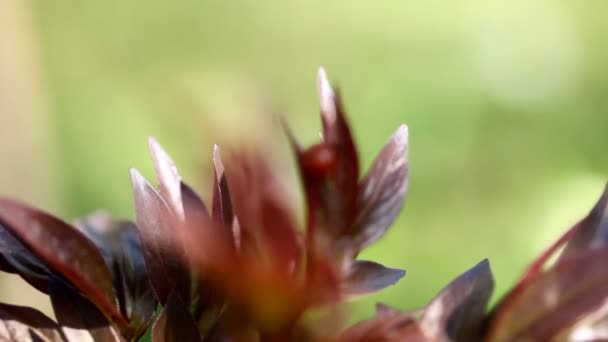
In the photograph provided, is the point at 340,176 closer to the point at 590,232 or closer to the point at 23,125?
the point at 590,232

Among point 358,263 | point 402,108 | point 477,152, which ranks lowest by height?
point 358,263

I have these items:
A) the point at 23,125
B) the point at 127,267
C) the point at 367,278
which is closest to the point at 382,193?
the point at 367,278

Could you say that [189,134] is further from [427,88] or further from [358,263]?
[427,88]

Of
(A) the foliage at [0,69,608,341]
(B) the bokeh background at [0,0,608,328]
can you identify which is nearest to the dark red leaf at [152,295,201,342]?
(A) the foliage at [0,69,608,341]

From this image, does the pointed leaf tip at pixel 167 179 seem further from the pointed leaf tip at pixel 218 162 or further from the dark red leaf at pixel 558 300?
the dark red leaf at pixel 558 300

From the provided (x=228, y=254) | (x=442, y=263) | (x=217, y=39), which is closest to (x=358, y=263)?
(x=228, y=254)

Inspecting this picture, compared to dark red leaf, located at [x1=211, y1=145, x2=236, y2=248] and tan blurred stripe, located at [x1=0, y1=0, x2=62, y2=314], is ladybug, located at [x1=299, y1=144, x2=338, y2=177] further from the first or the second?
tan blurred stripe, located at [x1=0, y1=0, x2=62, y2=314]
